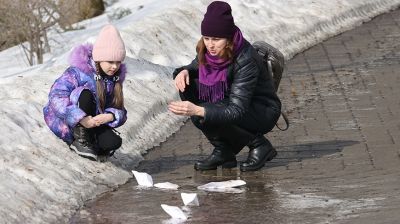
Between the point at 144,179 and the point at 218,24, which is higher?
the point at 218,24

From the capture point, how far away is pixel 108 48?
26.2ft

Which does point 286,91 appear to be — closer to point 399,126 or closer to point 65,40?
point 399,126

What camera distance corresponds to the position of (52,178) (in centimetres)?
775

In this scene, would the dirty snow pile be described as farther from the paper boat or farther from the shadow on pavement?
the paper boat

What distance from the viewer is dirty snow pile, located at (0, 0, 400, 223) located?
24.6 feet

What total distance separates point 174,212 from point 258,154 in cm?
133

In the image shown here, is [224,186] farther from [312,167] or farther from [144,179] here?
[312,167]

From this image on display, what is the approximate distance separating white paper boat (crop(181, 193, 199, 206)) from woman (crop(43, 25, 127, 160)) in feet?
2.99

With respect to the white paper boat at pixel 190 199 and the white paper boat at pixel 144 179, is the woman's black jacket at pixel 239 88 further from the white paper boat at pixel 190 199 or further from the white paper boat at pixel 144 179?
the white paper boat at pixel 190 199

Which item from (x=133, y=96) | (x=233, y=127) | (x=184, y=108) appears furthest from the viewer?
(x=133, y=96)

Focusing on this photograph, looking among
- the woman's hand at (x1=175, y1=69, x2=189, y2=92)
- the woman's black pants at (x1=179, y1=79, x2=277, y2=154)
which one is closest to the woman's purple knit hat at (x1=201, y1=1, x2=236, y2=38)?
the woman's hand at (x1=175, y1=69, x2=189, y2=92)

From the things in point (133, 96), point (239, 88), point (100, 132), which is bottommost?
point (133, 96)

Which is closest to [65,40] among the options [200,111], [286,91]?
[286,91]

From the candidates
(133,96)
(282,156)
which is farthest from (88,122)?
(133,96)
